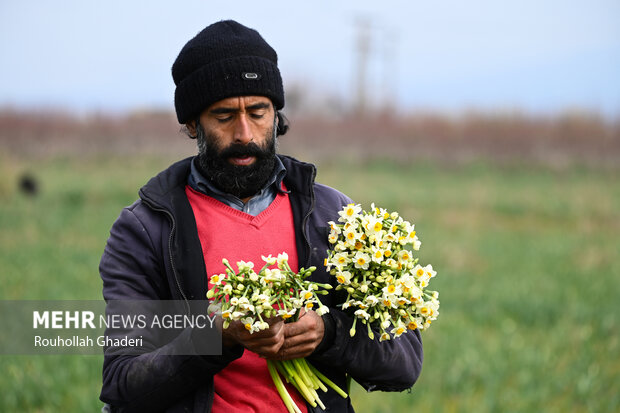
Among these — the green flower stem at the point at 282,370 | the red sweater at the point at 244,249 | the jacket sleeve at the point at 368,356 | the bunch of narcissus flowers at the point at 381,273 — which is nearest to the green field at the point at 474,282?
the jacket sleeve at the point at 368,356

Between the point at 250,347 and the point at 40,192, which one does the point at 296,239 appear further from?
the point at 40,192

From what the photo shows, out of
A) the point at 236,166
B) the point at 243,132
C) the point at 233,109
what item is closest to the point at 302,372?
the point at 236,166

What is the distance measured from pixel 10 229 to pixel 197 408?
11757 mm

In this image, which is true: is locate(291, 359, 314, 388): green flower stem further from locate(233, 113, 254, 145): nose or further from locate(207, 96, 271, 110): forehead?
locate(207, 96, 271, 110): forehead

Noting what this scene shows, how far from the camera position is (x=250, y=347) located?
2.21m

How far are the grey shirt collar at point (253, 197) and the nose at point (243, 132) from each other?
21 cm

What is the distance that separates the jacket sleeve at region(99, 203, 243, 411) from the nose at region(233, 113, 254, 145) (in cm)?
41

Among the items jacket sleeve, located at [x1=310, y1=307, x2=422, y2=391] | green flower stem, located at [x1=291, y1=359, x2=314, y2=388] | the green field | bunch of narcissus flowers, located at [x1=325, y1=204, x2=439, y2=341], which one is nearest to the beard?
bunch of narcissus flowers, located at [x1=325, y1=204, x2=439, y2=341]

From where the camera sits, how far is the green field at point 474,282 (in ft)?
20.0

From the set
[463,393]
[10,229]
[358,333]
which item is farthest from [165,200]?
[10,229]

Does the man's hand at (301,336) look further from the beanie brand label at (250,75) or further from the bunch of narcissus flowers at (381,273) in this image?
the beanie brand label at (250,75)

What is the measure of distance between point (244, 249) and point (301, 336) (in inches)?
17.4

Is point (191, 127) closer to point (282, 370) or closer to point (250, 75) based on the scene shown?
point (250, 75)

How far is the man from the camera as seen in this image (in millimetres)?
2354
